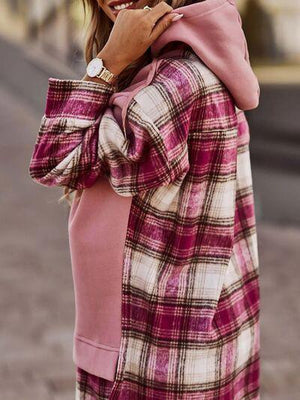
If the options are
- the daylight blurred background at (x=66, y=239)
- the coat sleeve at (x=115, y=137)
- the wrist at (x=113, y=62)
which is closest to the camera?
the coat sleeve at (x=115, y=137)

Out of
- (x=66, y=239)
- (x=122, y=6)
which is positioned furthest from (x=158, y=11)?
(x=66, y=239)

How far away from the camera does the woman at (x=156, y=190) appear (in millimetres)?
1907

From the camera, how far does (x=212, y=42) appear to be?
1.95 m

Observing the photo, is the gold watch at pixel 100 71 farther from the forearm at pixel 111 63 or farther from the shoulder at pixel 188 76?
the shoulder at pixel 188 76

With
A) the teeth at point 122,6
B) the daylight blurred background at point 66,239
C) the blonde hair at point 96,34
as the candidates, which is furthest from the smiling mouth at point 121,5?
the daylight blurred background at point 66,239

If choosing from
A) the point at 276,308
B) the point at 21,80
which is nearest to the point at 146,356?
the point at 276,308

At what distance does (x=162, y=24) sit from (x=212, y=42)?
0.11 m

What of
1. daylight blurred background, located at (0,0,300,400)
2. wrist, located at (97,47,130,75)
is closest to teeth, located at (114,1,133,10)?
wrist, located at (97,47,130,75)

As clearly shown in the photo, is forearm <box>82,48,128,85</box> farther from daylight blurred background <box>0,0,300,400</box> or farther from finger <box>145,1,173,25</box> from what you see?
daylight blurred background <box>0,0,300,400</box>

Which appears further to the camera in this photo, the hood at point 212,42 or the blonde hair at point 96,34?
the blonde hair at point 96,34

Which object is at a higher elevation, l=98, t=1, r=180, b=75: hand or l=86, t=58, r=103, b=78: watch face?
l=98, t=1, r=180, b=75: hand

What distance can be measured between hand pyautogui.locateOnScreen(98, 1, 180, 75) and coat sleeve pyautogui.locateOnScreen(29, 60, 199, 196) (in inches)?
2.6

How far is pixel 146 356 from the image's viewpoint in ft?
6.66

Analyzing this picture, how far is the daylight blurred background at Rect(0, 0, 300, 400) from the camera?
14.1ft
